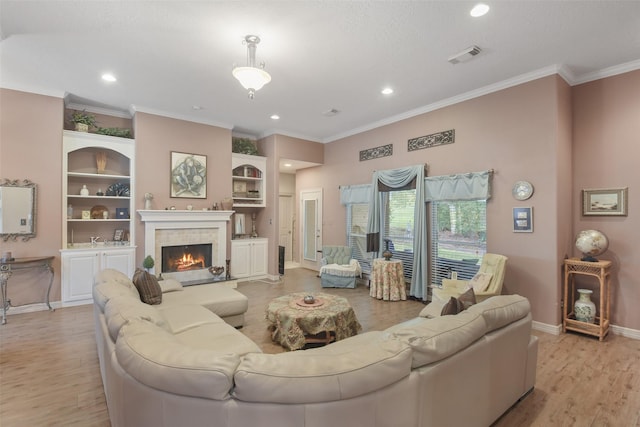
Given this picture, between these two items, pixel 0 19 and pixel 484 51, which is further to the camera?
pixel 484 51

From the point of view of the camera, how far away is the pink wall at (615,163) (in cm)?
365

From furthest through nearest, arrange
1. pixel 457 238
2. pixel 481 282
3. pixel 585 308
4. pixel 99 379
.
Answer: pixel 457 238
pixel 481 282
pixel 585 308
pixel 99 379

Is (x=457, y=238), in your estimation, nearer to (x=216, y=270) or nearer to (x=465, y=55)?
(x=465, y=55)

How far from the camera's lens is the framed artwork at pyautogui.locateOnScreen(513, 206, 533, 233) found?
157 inches

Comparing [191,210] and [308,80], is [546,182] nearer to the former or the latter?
[308,80]

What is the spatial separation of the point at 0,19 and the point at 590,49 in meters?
6.08

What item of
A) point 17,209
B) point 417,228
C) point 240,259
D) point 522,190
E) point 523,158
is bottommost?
point 240,259

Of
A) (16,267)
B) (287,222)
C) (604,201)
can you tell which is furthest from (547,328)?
(16,267)

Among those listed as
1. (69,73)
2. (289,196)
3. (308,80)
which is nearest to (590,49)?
(308,80)

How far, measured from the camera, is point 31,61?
12.2ft

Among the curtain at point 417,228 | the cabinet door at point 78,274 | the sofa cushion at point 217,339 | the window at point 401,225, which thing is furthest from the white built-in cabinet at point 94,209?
the window at point 401,225

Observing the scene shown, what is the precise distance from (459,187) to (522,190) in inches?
33.7

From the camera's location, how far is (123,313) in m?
1.89

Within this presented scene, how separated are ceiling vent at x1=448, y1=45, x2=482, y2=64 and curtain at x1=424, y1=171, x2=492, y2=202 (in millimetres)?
1640
